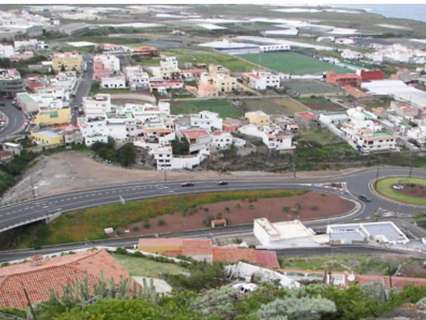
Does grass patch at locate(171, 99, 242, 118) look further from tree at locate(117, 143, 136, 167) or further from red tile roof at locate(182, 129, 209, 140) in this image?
tree at locate(117, 143, 136, 167)

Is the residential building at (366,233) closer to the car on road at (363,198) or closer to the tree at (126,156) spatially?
the car on road at (363,198)

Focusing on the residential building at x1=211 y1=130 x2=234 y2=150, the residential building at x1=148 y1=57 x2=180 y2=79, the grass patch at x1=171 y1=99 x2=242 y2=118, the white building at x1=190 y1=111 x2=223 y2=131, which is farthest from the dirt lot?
the residential building at x1=148 y1=57 x2=180 y2=79

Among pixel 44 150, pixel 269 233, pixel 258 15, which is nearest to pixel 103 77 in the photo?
pixel 44 150

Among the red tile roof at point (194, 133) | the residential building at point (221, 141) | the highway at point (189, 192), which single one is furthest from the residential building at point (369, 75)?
the red tile roof at point (194, 133)

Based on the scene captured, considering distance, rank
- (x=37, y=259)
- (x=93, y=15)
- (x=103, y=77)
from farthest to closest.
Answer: (x=93, y=15), (x=103, y=77), (x=37, y=259)

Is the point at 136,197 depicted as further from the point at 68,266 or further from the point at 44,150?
the point at 68,266

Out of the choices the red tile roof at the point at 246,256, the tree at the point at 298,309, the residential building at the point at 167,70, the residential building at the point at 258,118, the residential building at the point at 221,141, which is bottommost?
the red tile roof at the point at 246,256
